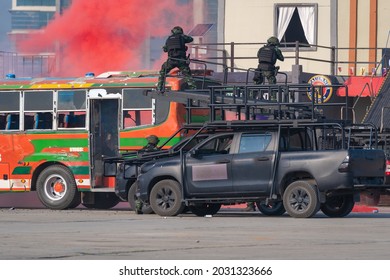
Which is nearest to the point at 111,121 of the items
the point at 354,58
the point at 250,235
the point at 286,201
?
the point at 286,201

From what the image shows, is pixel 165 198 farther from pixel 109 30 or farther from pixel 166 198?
pixel 109 30

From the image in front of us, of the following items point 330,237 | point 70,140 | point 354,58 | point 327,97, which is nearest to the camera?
point 330,237

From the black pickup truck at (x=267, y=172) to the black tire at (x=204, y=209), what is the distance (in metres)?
0.51

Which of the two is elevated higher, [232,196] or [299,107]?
[299,107]

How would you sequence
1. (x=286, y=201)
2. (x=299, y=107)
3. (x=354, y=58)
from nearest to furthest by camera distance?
1. (x=286, y=201)
2. (x=299, y=107)
3. (x=354, y=58)

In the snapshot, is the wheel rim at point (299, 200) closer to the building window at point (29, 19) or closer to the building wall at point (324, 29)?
the building wall at point (324, 29)

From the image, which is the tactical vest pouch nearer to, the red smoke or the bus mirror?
the bus mirror

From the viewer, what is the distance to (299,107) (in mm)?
24484

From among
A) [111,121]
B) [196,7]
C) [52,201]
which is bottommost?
[52,201]

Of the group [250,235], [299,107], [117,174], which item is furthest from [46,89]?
[250,235]

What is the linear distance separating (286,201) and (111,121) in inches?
268

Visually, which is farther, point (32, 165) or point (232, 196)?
point (32, 165)

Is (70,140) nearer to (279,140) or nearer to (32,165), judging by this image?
(32,165)

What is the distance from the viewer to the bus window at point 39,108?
2795cm
